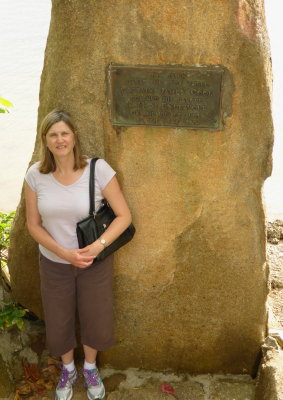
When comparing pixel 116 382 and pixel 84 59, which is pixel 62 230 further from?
pixel 116 382

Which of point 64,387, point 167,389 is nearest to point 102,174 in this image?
point 64,387

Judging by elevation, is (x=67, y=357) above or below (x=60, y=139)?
below

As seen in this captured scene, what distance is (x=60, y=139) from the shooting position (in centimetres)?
274

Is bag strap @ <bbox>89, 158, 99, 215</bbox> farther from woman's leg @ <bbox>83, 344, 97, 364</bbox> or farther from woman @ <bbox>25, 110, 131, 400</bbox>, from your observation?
woman's leg @ <bbox>83, 344, 97, 364</bbox>

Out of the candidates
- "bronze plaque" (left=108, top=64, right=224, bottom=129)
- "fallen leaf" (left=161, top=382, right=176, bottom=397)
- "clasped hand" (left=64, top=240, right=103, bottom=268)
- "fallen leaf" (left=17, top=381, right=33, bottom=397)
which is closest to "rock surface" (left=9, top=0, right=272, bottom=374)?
"bronze plaque" (left=108, top=64, right=224, bottom=129)

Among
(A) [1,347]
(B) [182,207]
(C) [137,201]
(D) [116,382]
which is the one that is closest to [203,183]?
(B) [182,207]

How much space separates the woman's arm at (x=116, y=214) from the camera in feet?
9.39

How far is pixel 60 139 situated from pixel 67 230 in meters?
0.52

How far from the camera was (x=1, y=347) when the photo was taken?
3.53m

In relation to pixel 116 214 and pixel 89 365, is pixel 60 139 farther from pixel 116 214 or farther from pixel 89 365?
pixel 89 365

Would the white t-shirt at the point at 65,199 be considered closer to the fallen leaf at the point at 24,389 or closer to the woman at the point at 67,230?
the woman at the point at 67,230

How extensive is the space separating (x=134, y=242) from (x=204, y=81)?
1096 mm

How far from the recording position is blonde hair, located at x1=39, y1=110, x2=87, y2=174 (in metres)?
2.79

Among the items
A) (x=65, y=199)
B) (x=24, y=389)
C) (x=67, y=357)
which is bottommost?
(x=24, y=389)
